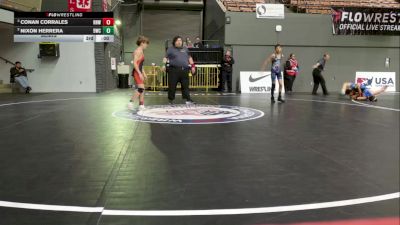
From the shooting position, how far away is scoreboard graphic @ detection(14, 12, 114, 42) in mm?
14250

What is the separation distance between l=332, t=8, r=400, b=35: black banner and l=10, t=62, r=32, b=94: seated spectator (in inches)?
562

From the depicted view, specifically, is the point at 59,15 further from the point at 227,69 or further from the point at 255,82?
the point at 255,82

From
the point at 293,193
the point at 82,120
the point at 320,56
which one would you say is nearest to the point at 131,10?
the point at 320,56

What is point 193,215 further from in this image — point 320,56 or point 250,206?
point 320,56

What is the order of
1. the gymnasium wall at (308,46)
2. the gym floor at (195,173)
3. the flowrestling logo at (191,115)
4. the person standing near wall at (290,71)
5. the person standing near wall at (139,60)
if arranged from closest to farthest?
the gym floor at (195,173), the flowrestling logo at (191,115), the person standing near wall at (139,60), the person standing near wall at (290,71), the gymnasium wall at (308,46)

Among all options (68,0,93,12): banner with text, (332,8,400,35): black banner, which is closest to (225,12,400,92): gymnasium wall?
(332,8,400,35): black banner

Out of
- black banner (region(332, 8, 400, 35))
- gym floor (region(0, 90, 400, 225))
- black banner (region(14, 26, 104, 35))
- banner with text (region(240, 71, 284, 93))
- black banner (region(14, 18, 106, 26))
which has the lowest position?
gym floor (region(0, 90, 400, 225))

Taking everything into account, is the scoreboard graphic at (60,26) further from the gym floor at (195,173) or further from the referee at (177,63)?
the gym floor at (195,173)

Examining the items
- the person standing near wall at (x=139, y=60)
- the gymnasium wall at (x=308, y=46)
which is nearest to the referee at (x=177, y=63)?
the person standing near wall at (x=139, y=60)

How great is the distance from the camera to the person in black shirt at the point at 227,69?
18562 millimetres

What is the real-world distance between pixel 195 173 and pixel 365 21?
18.4 m

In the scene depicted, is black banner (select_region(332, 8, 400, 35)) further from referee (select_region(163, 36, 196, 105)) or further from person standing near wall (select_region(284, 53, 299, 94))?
referee (select_region(163, 36, 196, 105))

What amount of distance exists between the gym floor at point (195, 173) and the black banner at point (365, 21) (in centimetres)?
1369

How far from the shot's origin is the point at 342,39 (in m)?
19.8
